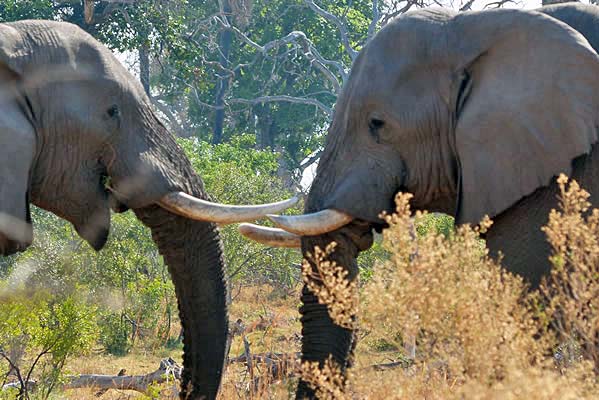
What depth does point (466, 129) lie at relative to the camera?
506 centimetres

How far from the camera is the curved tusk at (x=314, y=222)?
16.9ft

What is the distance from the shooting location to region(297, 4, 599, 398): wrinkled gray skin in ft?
16.0

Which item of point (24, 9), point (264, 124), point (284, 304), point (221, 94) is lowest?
point (264, 124)

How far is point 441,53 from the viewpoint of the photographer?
5223mm

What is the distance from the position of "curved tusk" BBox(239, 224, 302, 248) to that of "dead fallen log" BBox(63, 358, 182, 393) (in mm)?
2145

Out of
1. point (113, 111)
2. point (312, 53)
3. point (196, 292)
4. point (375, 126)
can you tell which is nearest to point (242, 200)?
point (196, 292)

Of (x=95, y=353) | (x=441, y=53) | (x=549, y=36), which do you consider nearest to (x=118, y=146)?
(x=441, y=53)

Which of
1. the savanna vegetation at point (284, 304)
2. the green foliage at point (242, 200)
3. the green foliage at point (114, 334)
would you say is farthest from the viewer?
the green foliage at point (242, 200)

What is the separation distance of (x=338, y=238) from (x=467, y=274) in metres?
1.89

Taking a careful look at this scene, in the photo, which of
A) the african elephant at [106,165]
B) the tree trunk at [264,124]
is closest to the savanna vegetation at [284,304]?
the african elephant at [106,165]

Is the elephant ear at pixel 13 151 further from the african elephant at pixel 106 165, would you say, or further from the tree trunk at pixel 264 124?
the tree trunk at pixel 264 124

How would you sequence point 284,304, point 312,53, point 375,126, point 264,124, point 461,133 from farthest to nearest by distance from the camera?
point 264,124, point 312,53, point 284,304, point 375,126, point 461,133

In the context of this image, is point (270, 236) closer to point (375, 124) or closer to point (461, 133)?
point (375, 124)

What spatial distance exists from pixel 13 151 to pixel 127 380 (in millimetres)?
2837
